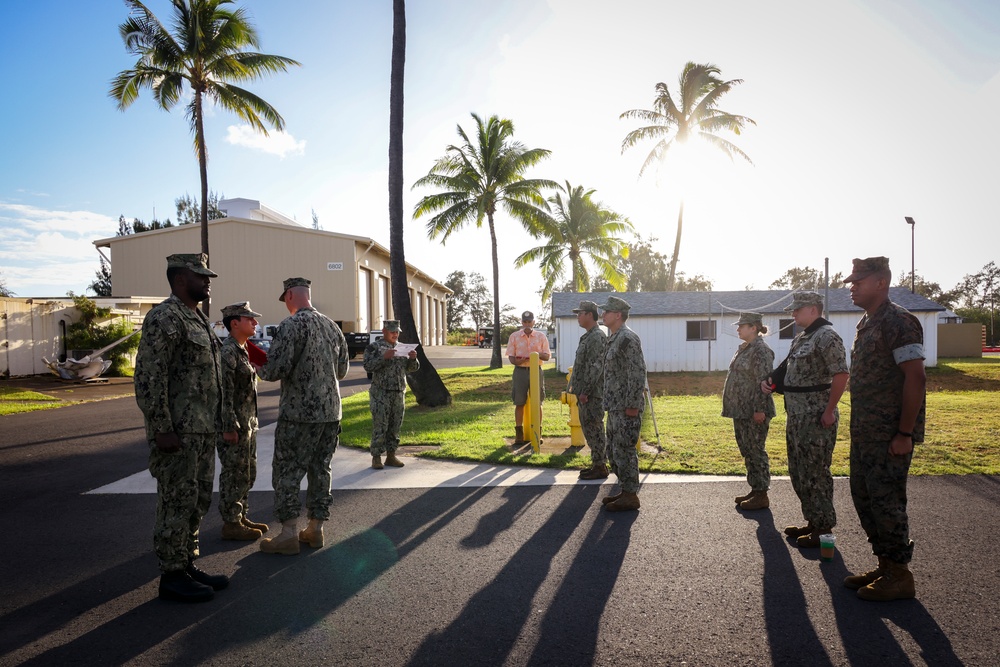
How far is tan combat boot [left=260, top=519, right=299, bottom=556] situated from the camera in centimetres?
448

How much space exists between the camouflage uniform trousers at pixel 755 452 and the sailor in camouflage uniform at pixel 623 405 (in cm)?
103

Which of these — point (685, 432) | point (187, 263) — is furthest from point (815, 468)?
point (685, 432)

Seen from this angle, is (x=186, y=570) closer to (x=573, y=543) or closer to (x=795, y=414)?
(x=573, y=543)

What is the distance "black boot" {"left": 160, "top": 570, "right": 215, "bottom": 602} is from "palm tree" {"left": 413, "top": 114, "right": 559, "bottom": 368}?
843 inches

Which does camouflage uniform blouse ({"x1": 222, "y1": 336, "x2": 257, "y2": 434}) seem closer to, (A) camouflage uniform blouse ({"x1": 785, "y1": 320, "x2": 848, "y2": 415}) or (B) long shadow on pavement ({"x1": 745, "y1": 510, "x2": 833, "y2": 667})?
(B) long shadow on pavement ({"x1": 745, "y1": 510, "x2": 833, "y2": 667})

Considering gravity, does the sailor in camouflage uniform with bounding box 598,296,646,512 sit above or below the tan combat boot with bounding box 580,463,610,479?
above

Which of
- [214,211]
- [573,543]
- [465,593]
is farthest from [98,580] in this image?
[214,211]

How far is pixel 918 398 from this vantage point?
353 centimetres

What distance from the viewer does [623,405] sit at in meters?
5.57

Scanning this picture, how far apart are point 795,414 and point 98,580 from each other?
5303mm

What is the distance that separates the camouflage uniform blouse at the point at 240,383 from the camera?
4.87 meters

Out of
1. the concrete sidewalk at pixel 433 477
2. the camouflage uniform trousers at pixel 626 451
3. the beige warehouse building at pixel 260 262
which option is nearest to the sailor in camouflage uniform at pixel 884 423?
the camouflage uniform trousers at pixel 626 451

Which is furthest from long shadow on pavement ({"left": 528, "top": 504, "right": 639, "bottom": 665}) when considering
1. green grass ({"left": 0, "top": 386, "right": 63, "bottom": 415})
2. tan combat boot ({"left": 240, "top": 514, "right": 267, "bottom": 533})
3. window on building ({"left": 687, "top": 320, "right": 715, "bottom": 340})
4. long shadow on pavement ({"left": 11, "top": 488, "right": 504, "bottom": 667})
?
window on building ({"left": 687, "top": 320, "right": 715, "bottom": 340})

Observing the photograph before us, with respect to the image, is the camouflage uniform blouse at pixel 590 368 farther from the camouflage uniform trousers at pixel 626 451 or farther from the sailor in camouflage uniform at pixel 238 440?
the sailor in camouflage uniform at pixel 238 440
